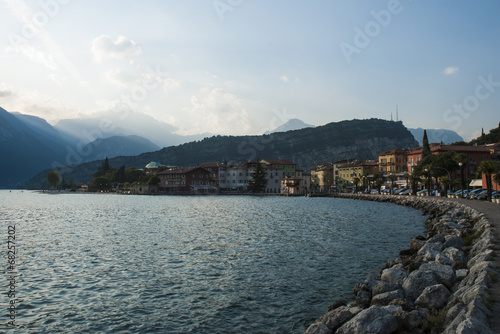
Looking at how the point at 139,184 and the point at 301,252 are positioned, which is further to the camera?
the point at 139,184

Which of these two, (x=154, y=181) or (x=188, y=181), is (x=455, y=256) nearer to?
(x=188, y=181)

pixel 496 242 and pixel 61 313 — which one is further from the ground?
pixel 496 242

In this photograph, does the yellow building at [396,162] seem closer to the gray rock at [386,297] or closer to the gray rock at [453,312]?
the gray rock at [386,297]

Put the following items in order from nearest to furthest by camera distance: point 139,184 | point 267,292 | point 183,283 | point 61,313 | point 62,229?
point 61,313, point 267,292, point 183,283, point 62,229, point 139,184

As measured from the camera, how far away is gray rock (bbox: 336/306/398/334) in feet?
32.4

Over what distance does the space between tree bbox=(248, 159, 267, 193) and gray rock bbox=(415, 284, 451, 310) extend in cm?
14219

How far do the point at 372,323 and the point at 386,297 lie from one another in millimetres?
2958

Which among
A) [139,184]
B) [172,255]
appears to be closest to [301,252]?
[172,255]

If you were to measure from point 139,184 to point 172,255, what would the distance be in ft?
539

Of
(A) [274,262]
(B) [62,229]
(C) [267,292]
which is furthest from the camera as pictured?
(B) [62,229]

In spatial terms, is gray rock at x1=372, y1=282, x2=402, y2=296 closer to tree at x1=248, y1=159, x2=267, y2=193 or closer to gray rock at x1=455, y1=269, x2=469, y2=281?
gray rock at x1=455, y1=269, x2=469, y2=281

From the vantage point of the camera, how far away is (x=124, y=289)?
16.5 m

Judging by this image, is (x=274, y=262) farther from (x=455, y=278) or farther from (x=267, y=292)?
(x=455, y=278)

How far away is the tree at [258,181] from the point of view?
154500mm
